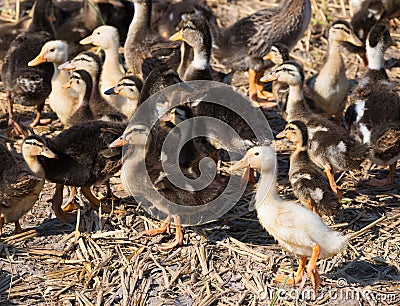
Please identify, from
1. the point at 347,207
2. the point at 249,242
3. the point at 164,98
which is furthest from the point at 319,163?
the point at 164,98

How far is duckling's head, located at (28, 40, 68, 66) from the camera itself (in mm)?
6938

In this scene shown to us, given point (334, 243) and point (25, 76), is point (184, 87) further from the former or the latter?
point (334, 243)

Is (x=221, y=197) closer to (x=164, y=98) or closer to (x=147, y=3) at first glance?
(x=164, y=98)

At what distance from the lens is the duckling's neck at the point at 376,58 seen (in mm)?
6777

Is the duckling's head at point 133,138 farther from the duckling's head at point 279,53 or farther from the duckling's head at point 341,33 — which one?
the duckling's head at point 341,33

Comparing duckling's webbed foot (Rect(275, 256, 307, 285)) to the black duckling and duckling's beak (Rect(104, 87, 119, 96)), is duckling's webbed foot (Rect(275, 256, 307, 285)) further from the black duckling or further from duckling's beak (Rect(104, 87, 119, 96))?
duckling's beak (Rect(104, 87, 119, 96))

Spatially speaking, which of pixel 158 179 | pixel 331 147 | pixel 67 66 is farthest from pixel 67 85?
pixel 331 147

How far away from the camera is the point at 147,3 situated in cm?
776

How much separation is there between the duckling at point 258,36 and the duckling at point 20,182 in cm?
280

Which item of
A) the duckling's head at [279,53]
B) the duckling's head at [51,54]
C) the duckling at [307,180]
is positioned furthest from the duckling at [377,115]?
the duckling's head at [51,54]

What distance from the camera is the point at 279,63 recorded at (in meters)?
7.19

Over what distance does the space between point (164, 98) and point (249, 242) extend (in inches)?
58.6

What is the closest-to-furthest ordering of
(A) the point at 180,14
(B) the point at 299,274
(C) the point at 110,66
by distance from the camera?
1. (B) the point at 299,274
2. (C) the point at 110,66
3. (A) the point at 180,14

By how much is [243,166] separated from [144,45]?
2659mm
